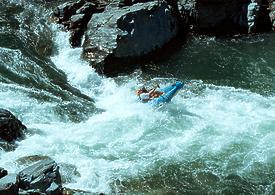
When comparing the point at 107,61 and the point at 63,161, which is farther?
the point at 107,61

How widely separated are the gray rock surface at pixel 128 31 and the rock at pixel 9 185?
8627 mm

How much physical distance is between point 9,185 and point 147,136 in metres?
5.31

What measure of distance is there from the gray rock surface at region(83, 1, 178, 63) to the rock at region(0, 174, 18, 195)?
8.63m

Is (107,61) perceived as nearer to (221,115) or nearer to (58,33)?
(58,33)

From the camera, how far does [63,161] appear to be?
12422 mm

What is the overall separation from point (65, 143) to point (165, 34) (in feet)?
26.5

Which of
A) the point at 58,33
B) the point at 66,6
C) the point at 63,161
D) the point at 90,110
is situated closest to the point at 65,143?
the point at 63,161

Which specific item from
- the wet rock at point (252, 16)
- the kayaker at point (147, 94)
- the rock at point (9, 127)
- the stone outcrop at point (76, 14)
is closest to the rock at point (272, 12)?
the wet rock at point (252, 16)

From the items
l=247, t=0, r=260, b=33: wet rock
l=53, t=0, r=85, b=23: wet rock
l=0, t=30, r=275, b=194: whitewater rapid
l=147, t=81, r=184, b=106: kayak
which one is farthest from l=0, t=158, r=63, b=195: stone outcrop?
l=247, t=0, r=260, b=33: wet rock

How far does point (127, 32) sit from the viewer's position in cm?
1827

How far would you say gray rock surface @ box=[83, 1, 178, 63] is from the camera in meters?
17.9

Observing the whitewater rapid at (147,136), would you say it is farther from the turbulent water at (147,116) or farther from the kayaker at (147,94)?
the kayaker at (147,94)

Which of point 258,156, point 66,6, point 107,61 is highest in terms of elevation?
point 66,6

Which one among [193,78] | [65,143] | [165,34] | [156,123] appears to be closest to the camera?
[65,143]
